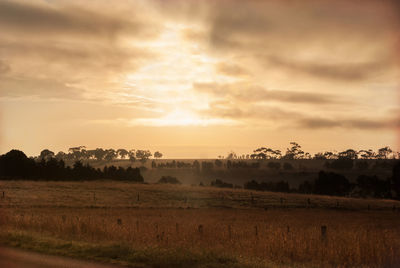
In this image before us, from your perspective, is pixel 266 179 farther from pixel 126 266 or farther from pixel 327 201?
pixel 126 266

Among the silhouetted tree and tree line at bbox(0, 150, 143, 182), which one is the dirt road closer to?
tree line at bbox(0, 150, 143, 182)

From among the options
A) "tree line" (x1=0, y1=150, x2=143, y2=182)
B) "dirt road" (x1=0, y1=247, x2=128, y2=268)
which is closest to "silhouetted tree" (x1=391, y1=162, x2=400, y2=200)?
"tree line" (x1=0, y1=150, x2=143, y2=182)

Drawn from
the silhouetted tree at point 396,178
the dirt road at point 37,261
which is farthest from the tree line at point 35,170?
the dirt road at point 37,261

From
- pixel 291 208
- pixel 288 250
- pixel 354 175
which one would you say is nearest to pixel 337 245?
pixel 288 250

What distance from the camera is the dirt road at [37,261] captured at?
1226 cm

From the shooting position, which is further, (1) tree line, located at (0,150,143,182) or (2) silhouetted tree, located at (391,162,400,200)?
(1) tree line, located at (0,150,143,182)

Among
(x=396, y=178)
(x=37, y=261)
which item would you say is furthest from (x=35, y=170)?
(x=37, y=261)

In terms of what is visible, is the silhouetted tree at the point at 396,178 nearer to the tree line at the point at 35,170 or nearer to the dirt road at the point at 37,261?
the tree line at the point at 35,170

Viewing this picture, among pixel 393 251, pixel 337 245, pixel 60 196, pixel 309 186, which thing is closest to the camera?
pixel 393 251

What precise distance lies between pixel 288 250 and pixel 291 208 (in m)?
49.9

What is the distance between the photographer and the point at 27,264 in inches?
490

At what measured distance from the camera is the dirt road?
483 inches

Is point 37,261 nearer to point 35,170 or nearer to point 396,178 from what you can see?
point 35,170

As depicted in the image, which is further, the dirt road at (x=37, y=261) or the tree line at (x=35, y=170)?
the tree line at (x=35, y=170)
